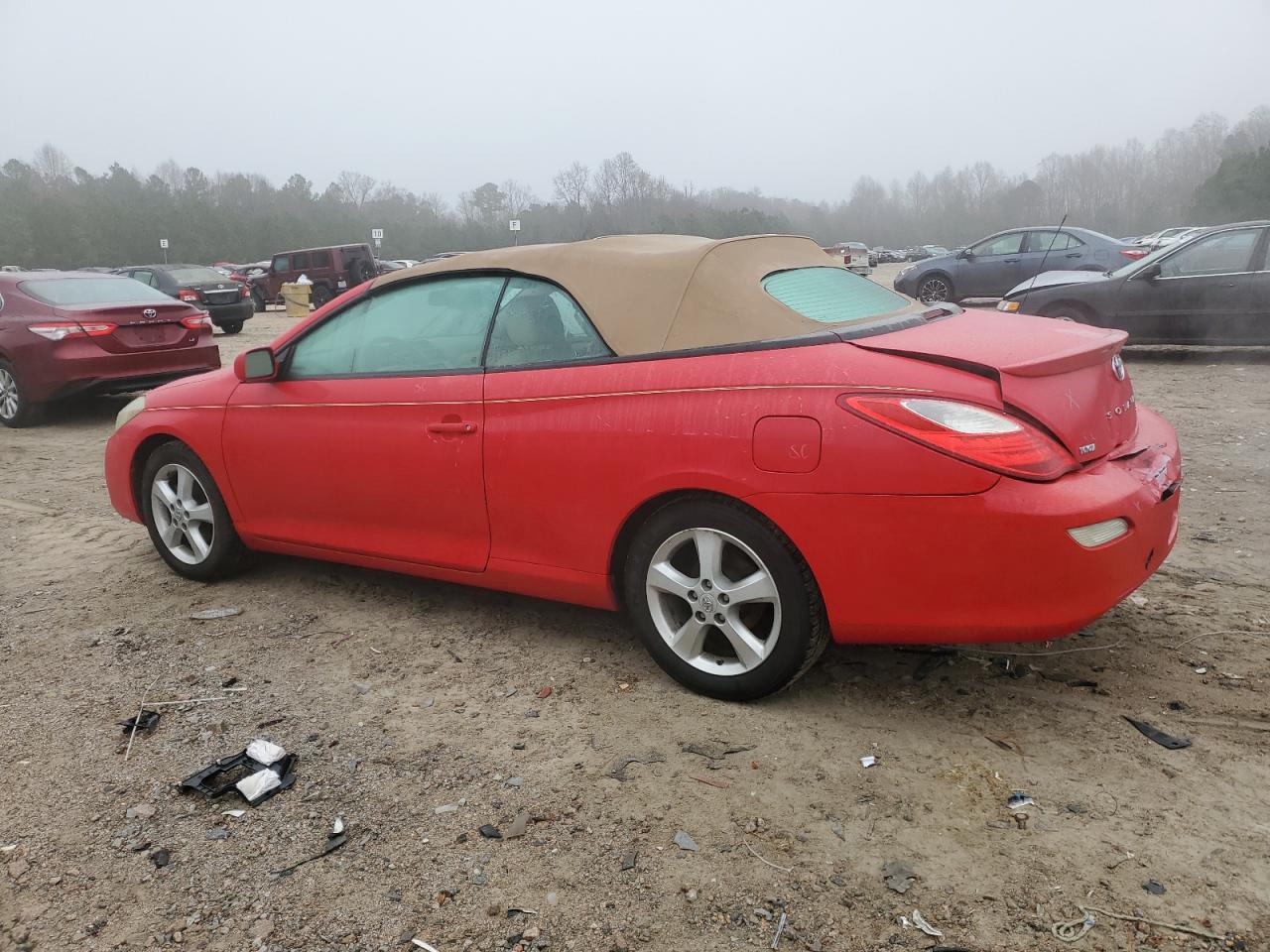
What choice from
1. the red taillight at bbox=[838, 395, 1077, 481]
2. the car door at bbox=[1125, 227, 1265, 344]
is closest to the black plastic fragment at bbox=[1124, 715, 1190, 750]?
the red taillight at bbox=[838, 395, 1077, 481]

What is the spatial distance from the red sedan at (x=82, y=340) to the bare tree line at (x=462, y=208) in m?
12.1

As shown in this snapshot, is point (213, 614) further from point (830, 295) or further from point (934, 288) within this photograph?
point (934, 288)

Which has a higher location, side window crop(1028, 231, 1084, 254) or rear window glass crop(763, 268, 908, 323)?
rear window glass crop(763, 268, 908, 323)

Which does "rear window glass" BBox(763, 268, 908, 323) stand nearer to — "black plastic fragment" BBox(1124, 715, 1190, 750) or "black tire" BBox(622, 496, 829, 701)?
"black tire" BBox(622, 496, 829, 701)

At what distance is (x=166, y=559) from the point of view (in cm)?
450

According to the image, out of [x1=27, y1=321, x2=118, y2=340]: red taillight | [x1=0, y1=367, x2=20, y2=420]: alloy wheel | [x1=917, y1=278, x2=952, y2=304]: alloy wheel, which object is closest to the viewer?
[x1=27, y1=321, x2=118, y2=340]: red taillight

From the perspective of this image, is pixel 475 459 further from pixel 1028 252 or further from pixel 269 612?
pixel 1028 252

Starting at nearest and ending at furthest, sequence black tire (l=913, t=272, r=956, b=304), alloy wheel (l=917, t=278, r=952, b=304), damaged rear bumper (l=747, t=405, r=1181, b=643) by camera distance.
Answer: damaged rear bumper (l=747, t=405, r=1181, b=643) < black tire (l=913, t=272, r=956, b=304) < alloy wheel (l=917, t=278, r=952, b=304)

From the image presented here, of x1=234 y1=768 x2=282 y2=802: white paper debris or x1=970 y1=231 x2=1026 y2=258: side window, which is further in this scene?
x1=970 y1=231 x2=1026 y2=258: side window

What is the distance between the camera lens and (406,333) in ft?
12.2

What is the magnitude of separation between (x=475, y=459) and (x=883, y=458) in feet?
4.88

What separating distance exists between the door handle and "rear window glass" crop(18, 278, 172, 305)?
710cm

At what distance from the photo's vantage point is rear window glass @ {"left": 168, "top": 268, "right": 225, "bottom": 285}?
1928cm

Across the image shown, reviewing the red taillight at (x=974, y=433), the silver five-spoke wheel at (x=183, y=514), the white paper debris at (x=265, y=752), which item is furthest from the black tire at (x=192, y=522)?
the red taillight at (x=974, y=433)
